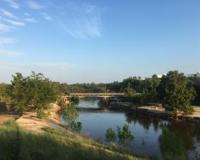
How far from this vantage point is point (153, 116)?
97.8 metres

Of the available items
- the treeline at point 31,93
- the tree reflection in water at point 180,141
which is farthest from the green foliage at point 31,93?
the tree reflection in water at point 180,141

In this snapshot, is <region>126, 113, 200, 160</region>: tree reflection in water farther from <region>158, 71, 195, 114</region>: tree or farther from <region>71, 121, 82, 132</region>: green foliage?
<region>71, 121, 82, 132</region>: green foliage

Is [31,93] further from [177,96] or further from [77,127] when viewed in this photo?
[177,96]

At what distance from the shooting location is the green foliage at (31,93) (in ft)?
202

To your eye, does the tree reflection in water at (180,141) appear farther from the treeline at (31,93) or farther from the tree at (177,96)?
the treeline at (31,93)

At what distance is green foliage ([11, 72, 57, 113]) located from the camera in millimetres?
61438

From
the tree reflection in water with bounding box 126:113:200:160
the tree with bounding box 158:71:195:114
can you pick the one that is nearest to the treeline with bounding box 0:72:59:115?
the tree reflection in water with bounding box 126:113:200:160

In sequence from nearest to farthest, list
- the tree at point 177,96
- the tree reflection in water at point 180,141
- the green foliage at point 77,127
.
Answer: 1. the tree reflection in water at point 180,141
2. the green foliage at point 77,127
3. the tree at point 177,96

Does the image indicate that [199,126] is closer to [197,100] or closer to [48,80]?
[48,80]

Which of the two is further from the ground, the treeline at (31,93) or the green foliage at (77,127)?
the treeline at (31,93)

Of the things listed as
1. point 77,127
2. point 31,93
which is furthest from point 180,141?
point 31,93

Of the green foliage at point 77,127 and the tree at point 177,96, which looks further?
the tree at point 177,96

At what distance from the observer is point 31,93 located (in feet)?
201

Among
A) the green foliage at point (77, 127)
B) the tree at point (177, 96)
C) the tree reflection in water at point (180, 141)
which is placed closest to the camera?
the tree reflection in water at point (180, 141)
